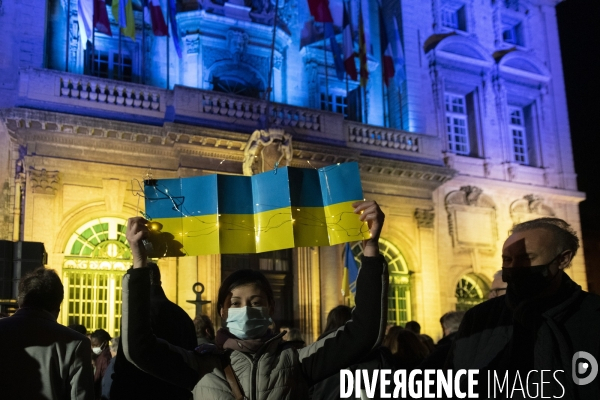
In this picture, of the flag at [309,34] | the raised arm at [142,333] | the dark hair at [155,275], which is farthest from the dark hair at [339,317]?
the flag at [309,34]

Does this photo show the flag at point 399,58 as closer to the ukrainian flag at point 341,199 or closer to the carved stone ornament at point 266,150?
the carved stone ornament at point 266,150

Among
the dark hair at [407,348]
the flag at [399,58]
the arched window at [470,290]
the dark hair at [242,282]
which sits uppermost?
the flag at [399,58]

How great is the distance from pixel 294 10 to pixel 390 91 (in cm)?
344

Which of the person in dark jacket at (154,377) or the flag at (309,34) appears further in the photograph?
the flag at (309,34)

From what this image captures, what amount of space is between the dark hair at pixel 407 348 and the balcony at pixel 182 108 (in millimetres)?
9701

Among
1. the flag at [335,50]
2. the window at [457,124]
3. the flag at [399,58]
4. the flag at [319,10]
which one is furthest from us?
the window at [457,124]

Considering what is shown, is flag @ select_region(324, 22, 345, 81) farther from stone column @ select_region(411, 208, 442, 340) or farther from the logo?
the logo

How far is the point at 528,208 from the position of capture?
19.3 metres

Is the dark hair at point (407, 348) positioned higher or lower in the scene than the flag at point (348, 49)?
lower

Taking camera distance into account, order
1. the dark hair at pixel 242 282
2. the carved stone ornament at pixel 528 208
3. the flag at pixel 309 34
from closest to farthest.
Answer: the dark hair at pixel 242 282, the flag at pixel 309 34, the carved stone ornament at pixel 528 208

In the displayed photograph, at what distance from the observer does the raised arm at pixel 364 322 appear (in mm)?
3059

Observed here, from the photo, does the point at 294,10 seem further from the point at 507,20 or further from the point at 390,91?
the point at 507,20

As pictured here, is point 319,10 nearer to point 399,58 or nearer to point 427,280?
point 399,58

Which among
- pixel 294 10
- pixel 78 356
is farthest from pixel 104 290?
pixel 78 356
